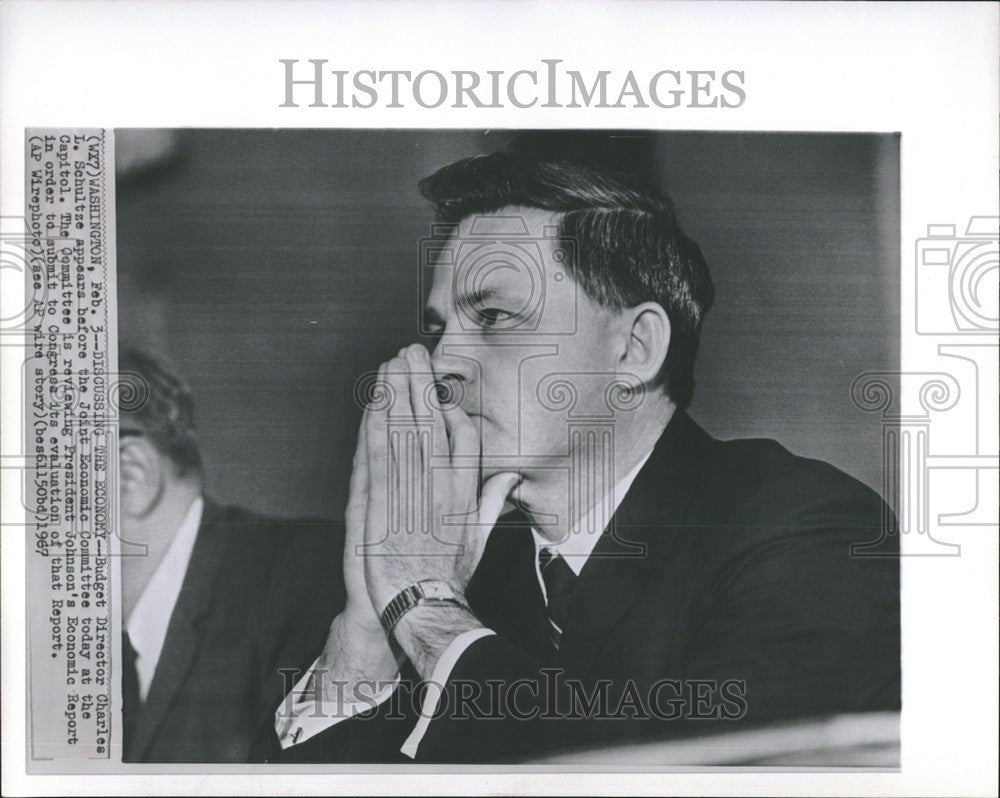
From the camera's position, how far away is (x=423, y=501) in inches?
65.8

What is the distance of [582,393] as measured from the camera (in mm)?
1671

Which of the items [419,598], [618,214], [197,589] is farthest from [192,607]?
[618,214]

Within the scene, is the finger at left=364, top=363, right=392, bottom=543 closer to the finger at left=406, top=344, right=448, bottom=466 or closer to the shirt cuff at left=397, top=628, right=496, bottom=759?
the finger at left=406, top=344, right=448, bottom=466

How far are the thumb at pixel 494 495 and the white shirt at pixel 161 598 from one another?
1.70 feet

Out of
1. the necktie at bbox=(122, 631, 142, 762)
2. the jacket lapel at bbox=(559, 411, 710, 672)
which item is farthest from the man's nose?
the necktie at bbox=(122, 631, 142, 762)

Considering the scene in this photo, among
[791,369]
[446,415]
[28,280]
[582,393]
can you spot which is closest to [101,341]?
[28,280]

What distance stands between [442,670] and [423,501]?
312 millimetres

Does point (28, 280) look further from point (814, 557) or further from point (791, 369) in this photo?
point (814, 557)

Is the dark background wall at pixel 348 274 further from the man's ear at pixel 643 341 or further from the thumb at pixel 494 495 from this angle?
the thumb at pixel 494 495

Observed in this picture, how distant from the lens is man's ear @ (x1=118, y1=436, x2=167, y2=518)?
1689 mm

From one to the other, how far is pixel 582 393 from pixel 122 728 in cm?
106

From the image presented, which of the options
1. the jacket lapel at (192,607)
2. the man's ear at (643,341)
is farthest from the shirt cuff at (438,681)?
the man's ear at (643,341)

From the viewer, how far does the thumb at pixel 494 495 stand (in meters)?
1.67

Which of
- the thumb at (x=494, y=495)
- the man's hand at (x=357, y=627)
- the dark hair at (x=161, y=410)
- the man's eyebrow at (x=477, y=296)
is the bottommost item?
the man's hand at (x=357, y=627)
